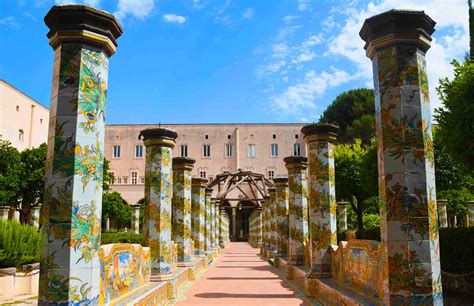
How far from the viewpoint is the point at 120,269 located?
23.8 ft

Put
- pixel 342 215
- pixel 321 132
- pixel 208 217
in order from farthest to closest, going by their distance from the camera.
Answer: pixel 342 215 → pixel 208 217 → pixel 321 132

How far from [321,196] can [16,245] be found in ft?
24.7

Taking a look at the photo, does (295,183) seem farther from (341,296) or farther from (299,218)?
(341,296)

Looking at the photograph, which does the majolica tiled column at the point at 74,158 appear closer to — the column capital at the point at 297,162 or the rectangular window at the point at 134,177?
the column capital at the point at 297,162

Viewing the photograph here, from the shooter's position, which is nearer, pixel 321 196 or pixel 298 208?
pixel 321 196

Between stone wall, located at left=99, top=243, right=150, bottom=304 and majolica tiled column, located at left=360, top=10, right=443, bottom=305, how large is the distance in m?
3.90

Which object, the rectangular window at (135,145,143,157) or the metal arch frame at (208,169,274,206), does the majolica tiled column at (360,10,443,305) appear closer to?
the metal arch frame at (208,169,274,206)

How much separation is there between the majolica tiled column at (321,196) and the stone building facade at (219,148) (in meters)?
41.2

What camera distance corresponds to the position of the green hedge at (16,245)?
10.7 meters

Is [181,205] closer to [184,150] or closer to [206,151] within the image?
[184,150]

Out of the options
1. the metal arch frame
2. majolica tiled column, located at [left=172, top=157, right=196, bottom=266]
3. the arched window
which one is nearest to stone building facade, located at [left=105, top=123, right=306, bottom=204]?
the arched window

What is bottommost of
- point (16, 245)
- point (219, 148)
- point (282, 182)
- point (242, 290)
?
point (242, 290)

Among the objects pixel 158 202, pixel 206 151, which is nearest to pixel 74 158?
pixel 158 202

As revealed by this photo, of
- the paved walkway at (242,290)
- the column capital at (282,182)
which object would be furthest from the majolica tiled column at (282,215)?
the paved walkway at (242,290)
